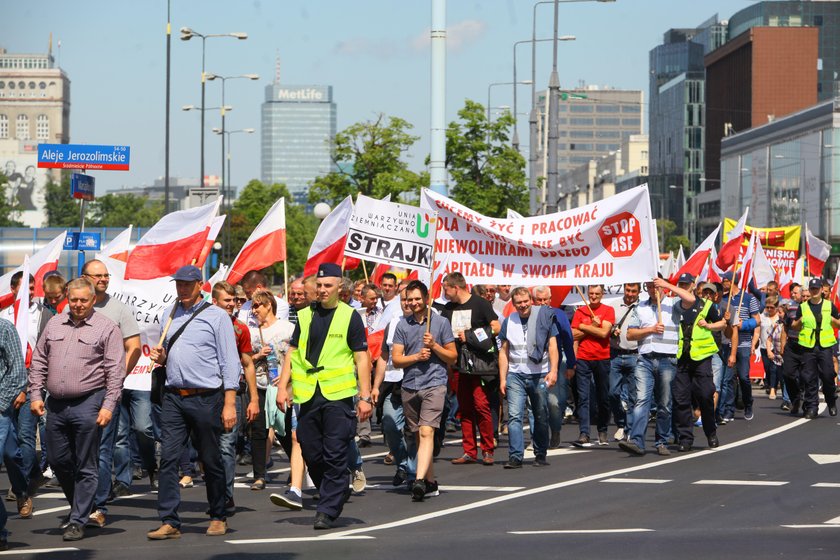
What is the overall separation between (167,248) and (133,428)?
1906mm

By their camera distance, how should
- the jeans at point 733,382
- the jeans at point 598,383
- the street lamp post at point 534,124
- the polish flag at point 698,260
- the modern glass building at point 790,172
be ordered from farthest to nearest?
the modern glass building at point 790,172 < the street lamp post at point 534,124 < the polish flag at point 698,260 < the jeans at point 733,382 < the jeans at point 598,383

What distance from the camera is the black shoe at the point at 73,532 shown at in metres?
9.11

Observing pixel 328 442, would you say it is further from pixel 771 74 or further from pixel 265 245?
pixel 771 74

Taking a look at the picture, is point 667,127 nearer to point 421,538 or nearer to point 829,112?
point 829,112

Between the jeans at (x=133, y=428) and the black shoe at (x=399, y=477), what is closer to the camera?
the jeans at (x=133, y=428)

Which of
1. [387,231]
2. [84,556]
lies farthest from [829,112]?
[84,556]

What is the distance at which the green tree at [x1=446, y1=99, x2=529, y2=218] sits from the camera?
4344cm

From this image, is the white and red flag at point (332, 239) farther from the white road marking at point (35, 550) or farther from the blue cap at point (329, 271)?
the white road marking at point (35, 550)

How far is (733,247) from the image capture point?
62.9 feet

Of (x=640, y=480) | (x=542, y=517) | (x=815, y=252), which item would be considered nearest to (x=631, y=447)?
(x=640, y=480)

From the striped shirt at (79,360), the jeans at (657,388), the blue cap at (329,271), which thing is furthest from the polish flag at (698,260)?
the striped shirt at (79,360)

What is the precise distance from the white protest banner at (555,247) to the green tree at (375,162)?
31.3m

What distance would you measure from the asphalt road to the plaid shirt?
0.94m

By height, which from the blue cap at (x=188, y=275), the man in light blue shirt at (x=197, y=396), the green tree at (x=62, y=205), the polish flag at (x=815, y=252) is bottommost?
the man in light blue shirt at (x=197, y=396)
